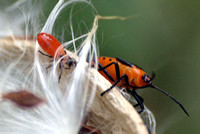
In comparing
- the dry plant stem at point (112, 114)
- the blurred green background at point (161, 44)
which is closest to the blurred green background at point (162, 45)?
the blurred green background at point (161, 44)

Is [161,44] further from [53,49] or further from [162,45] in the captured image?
[53,49]

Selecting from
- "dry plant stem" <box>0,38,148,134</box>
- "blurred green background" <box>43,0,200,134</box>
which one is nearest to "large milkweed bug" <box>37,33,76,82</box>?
"dry plant stem" <box>0,38,148,134</box>

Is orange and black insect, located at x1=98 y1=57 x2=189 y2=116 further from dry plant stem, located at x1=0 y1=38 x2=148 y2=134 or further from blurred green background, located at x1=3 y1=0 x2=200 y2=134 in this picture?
dry plant stem, located at x1=0 y1=38 x2=148 y2=134

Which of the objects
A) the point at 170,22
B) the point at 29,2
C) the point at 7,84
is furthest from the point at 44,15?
the point at 170,22

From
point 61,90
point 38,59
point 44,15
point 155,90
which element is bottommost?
point 155,90

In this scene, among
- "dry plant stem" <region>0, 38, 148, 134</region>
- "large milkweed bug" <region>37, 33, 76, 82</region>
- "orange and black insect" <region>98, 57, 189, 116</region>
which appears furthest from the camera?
"orange and black insect" <region>98, 57, 189, 116</region>

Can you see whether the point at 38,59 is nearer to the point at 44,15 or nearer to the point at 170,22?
the point at 44,15

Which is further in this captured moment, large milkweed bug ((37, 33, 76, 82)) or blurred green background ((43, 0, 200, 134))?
blurred green background ((43, 0, 200, 134))
